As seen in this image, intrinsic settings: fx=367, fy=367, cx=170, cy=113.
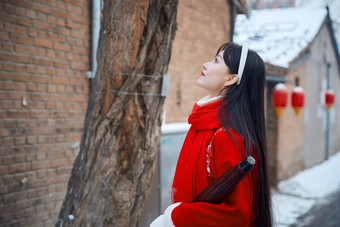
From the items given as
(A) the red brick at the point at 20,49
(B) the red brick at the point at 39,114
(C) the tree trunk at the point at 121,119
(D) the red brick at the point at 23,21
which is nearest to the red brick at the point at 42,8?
(D) the red brick at the point at 23,21

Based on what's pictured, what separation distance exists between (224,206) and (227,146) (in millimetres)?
245

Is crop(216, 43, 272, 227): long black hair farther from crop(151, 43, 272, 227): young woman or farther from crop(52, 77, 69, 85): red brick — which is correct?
crop(52, 77, 69, 85): red brick

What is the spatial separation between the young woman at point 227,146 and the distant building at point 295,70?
6.42 m

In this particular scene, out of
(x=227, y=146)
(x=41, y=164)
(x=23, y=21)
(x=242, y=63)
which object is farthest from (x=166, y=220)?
(x=23, y=21)

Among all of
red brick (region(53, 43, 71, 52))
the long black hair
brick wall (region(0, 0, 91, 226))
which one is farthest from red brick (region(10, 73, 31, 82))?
the long black hair

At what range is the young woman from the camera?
1.51 m

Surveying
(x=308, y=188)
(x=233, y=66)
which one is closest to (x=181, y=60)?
(x=233, y=66)

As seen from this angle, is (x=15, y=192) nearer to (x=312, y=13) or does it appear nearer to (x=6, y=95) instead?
(x=6, y=95)

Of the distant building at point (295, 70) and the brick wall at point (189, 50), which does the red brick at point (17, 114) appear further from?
the distant building at point (295, 70)

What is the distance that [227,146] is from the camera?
5.06 ft

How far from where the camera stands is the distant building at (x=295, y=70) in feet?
28.7

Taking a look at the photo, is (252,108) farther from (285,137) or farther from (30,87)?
(285,137)

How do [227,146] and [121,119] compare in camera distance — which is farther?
[121,119]

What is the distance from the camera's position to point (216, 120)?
1646 millimetres
